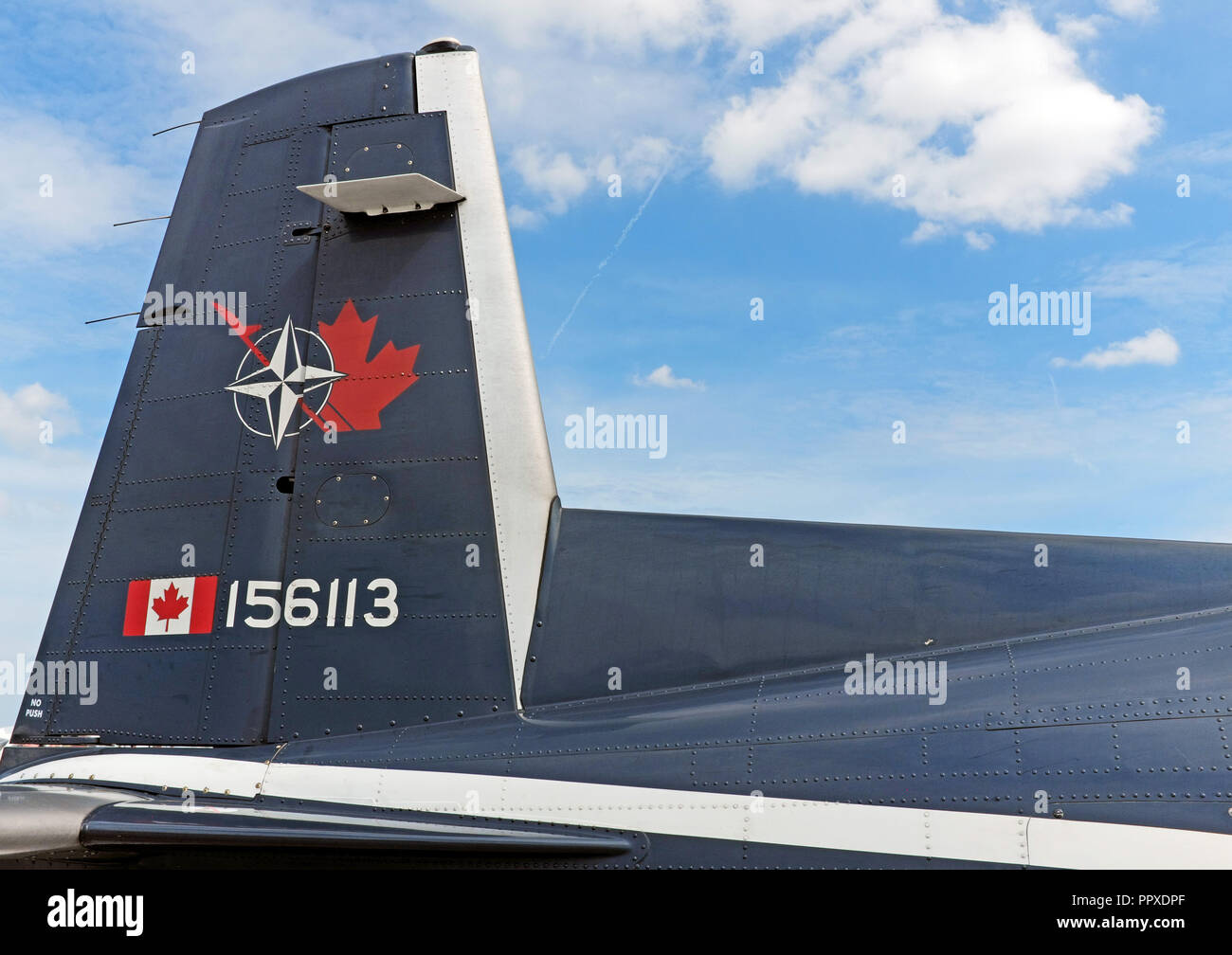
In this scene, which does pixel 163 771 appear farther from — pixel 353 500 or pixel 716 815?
pixel 716 815

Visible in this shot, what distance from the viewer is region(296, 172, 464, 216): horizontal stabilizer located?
5.98 metres

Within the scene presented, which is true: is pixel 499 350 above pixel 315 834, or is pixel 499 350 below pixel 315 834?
above

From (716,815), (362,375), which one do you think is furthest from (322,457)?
(716,815)

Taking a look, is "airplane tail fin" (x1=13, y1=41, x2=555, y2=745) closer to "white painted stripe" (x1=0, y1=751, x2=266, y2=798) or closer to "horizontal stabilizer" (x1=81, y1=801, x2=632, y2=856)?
"white painted stripe" (x1=0, y1=751, x2=266, y2=798)

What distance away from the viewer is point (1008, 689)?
439 centimetres

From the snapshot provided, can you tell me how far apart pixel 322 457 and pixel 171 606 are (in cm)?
114

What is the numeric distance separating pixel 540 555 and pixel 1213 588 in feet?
10.3

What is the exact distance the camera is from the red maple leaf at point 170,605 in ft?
18.9

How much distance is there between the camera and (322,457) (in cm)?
591

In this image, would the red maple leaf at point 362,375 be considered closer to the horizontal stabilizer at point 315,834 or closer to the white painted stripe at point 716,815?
the white painted stripe at point 716,815

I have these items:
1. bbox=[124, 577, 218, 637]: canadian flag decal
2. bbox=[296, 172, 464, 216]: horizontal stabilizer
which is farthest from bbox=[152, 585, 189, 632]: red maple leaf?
bbox=[296, 172, 464, 216]: horizontal stabilizer

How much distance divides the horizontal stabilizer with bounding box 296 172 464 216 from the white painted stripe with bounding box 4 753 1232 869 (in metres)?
3.12
